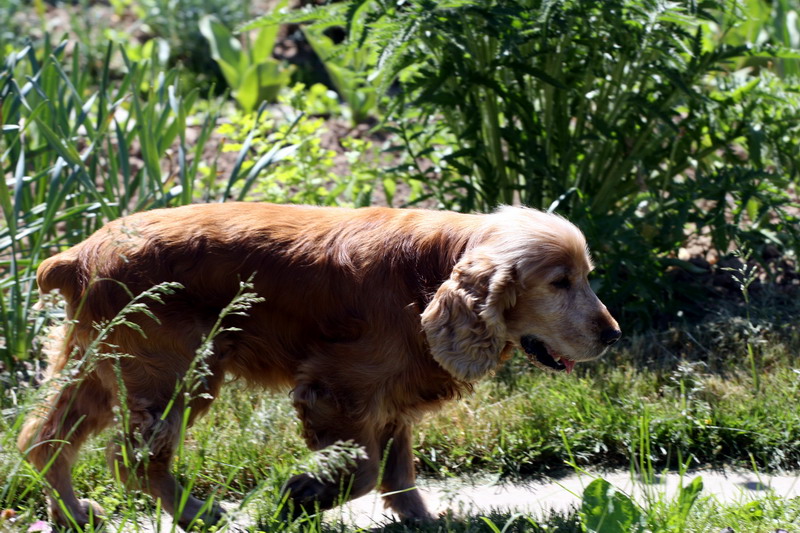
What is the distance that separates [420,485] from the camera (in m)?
4.24

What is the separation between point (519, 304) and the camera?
12.0 ft

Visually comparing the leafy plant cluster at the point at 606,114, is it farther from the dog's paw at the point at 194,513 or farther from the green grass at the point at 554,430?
the dog's paw at the point at 194,513

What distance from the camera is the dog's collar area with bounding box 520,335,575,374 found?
3709 millimetres

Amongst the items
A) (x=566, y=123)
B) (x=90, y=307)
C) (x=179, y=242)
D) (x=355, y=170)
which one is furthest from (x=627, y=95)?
(x=90, y=307)

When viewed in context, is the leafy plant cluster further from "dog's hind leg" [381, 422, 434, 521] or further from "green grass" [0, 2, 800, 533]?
"dog's hind leg" [381, 422, 434, 521]

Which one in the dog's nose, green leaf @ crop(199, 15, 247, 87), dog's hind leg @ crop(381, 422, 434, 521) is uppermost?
the dog's nose

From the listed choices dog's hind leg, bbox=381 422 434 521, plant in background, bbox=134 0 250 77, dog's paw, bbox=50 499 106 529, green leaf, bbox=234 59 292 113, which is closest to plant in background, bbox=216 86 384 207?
green leaf, bbox=234 59 292 113

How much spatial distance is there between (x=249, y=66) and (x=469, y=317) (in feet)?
17.3

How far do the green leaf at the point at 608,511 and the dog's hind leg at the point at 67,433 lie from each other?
183 cm

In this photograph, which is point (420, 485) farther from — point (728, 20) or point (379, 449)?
point (728, 20)

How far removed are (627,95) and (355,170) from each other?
1961 mm

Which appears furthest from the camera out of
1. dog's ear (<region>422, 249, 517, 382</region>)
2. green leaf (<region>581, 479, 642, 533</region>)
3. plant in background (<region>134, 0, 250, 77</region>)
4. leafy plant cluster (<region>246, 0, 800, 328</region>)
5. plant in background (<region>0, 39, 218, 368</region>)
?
plant in background (<region>134, 0, 250, 77</region>)

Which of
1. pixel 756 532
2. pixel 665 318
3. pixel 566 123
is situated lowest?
pixel 665 318

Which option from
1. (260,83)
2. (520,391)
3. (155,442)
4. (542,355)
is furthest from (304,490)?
(260,83)
